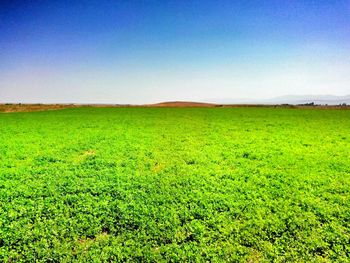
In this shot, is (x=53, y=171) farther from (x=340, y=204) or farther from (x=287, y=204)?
(x=340, y=204)

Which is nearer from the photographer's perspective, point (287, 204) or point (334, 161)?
point (287, 204)

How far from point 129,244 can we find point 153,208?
1857mm

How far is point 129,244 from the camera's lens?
23.0 ft

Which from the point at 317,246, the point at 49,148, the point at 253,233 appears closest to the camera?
the point at 317,246

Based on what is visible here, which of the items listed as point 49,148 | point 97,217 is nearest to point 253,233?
point 97,217

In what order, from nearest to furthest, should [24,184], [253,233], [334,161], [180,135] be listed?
[253,233]
[24,184]
[334,161]
[180,135]

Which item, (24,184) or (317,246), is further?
(24,184)

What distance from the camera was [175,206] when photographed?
29.4 feet

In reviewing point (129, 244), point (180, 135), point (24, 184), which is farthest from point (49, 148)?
point (129, 244)

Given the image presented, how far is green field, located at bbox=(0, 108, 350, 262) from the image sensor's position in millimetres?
6797

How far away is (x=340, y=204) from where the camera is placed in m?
9.07

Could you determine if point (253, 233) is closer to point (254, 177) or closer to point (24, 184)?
point (254, 177)

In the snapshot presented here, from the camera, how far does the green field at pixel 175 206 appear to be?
6.80 metres

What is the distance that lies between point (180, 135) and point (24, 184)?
13955mm
